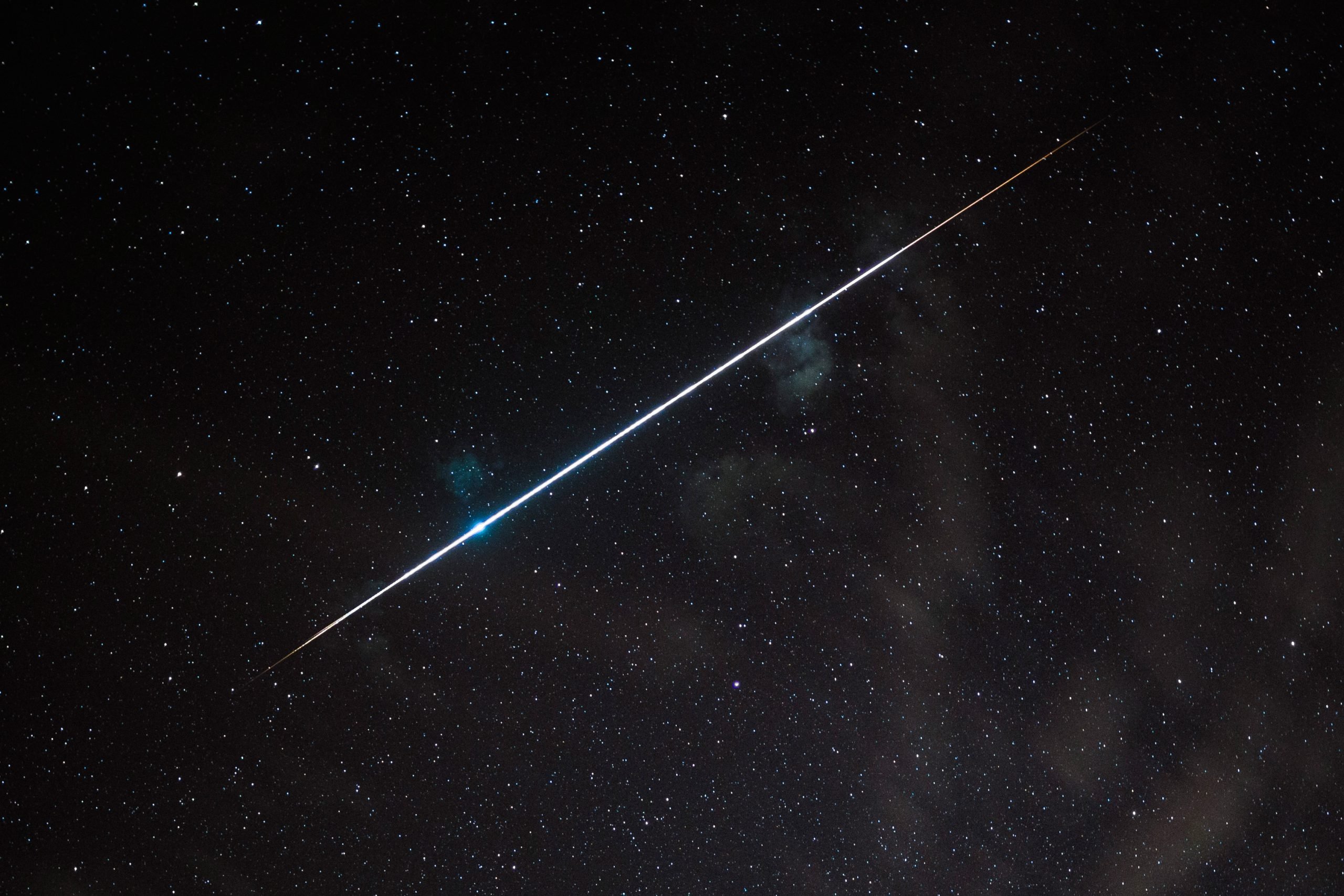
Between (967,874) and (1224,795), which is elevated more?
(967,874)

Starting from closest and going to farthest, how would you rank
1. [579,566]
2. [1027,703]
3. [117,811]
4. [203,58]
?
[203,58], [117,811], [579,566], [1027,703]

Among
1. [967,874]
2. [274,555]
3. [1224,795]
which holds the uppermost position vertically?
[274,555]

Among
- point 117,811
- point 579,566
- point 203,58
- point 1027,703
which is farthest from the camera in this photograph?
point 1027,703

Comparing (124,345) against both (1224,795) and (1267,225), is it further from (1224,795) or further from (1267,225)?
(1224,795)

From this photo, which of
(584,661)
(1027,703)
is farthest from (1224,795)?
(584,661)

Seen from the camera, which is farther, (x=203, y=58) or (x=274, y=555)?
(x=274, y=555)

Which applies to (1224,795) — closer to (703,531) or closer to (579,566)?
(703,531)
